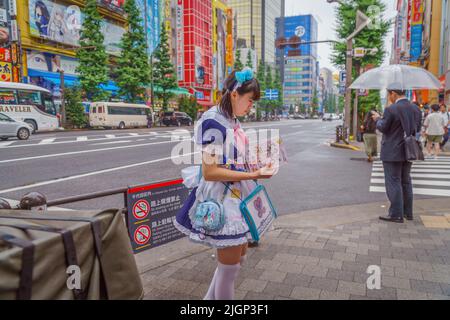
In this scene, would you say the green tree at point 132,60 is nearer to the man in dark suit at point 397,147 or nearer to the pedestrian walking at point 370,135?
the pedestrian walking at point 370,135

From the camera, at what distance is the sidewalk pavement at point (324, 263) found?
297 centimetres

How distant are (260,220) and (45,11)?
36317 mm

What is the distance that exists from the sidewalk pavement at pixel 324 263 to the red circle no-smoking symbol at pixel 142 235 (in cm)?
22

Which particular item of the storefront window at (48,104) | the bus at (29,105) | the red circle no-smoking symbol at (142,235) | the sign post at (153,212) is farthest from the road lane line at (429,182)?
the storefront window at (48,104)

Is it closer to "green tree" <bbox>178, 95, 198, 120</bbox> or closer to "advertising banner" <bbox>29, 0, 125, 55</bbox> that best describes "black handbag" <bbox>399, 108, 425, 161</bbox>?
"advertising banner" <bbox>29, 0, 125, 55</bbox>

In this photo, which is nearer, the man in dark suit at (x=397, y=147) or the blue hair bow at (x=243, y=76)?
the blue hair bow at (x=243, y=76)

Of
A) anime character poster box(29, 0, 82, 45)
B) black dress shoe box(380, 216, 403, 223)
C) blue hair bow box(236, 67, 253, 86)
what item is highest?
anime character poster box(29, 0, 82, 45)

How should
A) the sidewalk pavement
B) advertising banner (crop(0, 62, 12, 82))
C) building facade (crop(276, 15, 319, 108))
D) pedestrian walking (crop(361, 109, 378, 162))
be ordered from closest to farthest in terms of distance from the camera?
1. the sidewalk pavement
2. pedestrian walking (crop(361, 109, 378, 162))
3. advertising banner (crop(0, 62, 12, 82))
4. building facade (crop(276, 15, 319, 108))

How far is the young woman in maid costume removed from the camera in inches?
82.0

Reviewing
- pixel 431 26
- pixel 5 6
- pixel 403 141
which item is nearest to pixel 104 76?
pixel 5 6

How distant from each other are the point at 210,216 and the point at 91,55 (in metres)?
33.6

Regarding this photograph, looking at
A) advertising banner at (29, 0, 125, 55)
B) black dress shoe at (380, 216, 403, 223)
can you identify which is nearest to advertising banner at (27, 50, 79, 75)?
advertising banner at (29, 0, 125, 55)

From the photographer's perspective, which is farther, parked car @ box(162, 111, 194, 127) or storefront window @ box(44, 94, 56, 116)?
parked car @ box(162, 111, 194, 127)

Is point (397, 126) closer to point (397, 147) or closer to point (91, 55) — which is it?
point (397, 147)
